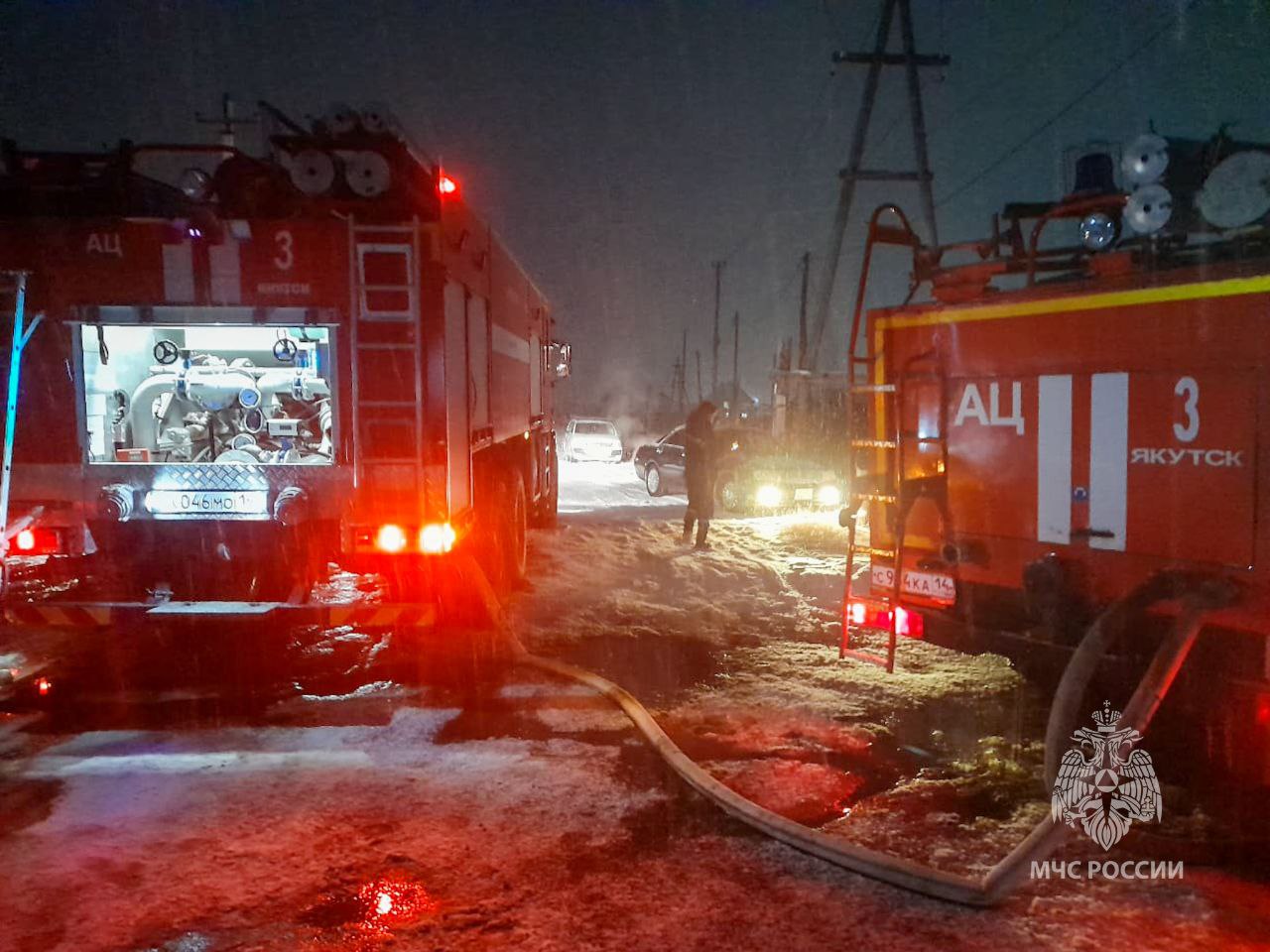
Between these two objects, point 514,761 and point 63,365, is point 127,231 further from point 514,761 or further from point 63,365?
point 514,761

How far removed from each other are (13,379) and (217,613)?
1950 millimetres

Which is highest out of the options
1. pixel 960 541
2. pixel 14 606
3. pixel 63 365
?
pixel 63 365

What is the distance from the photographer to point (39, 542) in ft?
21.4

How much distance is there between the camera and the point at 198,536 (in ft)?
21.7

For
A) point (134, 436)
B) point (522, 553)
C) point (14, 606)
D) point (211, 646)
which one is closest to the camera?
point (14, 606)

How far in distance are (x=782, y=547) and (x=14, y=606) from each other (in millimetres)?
9040

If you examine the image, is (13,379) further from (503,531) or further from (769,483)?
(769,483)

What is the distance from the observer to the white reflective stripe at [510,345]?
29.6 ft

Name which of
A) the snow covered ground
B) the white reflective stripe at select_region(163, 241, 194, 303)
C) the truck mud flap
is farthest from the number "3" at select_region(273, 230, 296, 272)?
the snow covered ground

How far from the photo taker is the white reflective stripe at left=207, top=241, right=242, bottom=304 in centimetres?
630

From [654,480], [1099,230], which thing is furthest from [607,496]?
[1099,230]

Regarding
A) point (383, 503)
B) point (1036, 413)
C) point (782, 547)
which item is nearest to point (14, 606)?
point (383, 503)

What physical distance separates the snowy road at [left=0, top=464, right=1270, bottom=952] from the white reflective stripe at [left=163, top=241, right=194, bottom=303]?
2.67m

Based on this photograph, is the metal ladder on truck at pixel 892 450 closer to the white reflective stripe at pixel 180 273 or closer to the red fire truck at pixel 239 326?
the red fire truck at pixel 239 326
